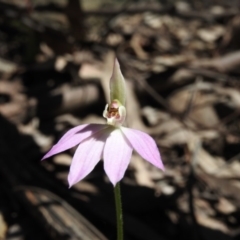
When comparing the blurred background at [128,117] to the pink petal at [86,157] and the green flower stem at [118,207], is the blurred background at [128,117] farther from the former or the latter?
the pink petal at [86,157]

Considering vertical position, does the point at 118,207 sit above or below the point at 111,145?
below

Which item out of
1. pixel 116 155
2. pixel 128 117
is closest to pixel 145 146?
pixel 116 155

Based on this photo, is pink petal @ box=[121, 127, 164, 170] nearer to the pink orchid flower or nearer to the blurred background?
the pink orchid flower

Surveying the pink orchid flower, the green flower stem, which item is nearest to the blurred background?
the green flower stem

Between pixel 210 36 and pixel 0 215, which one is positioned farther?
pixel 210 36

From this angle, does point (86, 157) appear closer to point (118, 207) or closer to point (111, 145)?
point (111, 145)

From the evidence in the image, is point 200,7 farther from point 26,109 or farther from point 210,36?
point 26,109

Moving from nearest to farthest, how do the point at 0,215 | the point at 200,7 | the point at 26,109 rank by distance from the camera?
the point at 0,215, the point at 26,109, the point at 200,7

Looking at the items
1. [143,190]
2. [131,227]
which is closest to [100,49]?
[143,190]
